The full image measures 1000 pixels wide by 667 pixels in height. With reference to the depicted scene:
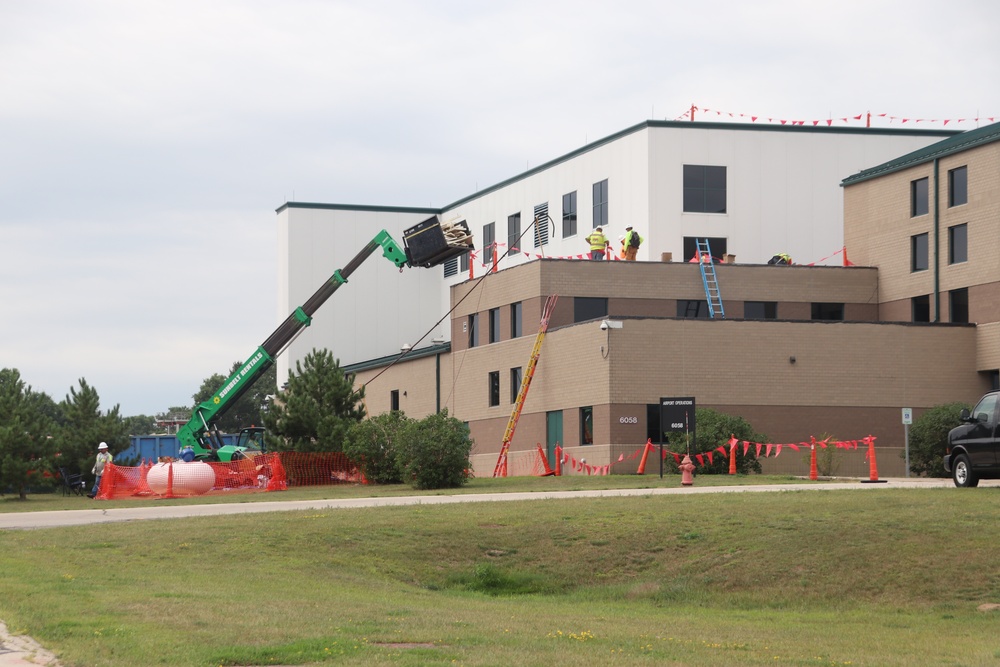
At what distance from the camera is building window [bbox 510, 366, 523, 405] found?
5322 centimetres

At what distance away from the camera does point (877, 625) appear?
57.8 feet

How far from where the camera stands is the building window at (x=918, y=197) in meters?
52.2

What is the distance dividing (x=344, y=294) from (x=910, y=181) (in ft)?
115

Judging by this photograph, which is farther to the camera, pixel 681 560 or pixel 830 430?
pixel 830 430

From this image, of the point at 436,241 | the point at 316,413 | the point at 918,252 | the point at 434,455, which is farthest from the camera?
the point at 918,252

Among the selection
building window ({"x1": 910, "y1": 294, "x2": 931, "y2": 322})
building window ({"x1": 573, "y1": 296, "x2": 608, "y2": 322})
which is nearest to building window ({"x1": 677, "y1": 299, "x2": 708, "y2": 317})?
building window ({"x1": 573, "y1": 296, "x2": 608, "y2": 322})

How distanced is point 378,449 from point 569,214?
83.2 feet

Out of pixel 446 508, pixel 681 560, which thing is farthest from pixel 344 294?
pixel 681 560

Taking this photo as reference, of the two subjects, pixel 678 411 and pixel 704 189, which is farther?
pixel 704 189

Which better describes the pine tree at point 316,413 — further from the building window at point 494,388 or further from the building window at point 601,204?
the building window at point 601,204

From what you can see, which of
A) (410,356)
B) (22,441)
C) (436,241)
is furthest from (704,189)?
(22,441)

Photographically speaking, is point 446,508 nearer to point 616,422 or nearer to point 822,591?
point 822,591

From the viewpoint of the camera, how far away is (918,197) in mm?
52531

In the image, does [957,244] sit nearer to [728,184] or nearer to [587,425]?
[728,184]
